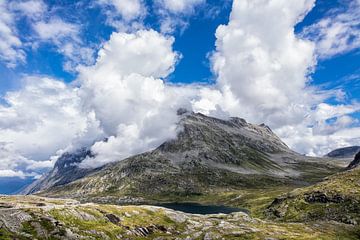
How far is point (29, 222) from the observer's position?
14000 cm

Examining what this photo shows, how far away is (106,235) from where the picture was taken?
14900 centimetres

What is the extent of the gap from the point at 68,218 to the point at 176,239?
1961 inches

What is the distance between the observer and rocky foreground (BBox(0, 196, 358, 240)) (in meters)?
138

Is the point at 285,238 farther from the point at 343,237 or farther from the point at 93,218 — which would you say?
the point at 93,218

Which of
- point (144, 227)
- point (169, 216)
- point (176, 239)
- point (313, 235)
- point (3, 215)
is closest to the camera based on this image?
point (3, 215)

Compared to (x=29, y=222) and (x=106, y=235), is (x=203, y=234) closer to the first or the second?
(x=106, y=235)

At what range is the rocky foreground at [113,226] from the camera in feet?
453

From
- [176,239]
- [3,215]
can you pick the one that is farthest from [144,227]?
[3,215]

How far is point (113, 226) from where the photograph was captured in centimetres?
16100

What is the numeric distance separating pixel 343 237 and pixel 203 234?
7767cm

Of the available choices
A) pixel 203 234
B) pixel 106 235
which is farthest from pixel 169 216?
pixel 106 235

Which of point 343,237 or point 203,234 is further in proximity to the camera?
point 343,237

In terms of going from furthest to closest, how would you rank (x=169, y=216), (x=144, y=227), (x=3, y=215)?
(x=169, y=216) < (x=144, y=227) < (x=3, y=215)

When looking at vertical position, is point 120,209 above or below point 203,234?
above
